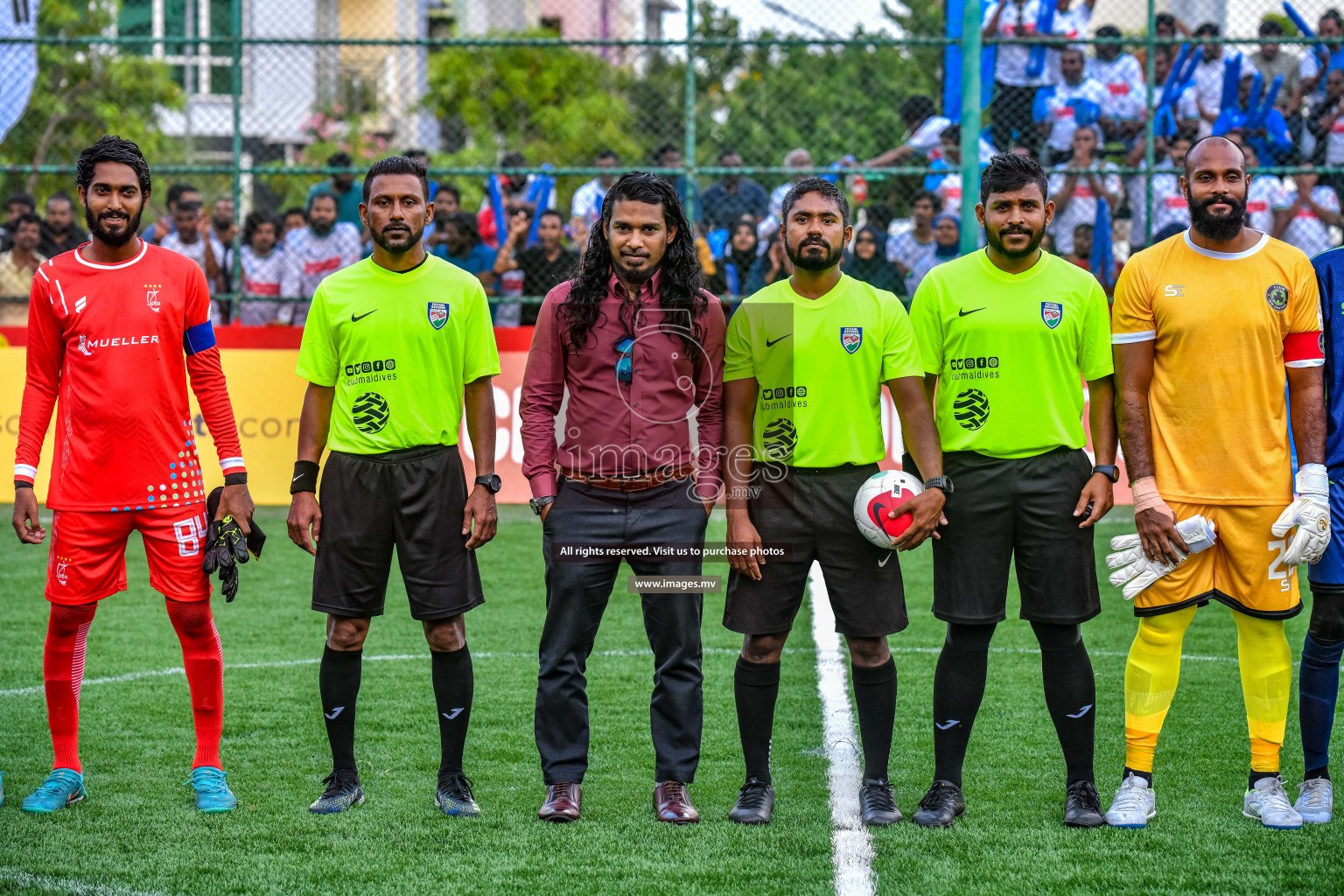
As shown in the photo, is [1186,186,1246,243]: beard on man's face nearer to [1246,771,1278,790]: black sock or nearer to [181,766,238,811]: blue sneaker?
[1246,771,1278,790]: black sock

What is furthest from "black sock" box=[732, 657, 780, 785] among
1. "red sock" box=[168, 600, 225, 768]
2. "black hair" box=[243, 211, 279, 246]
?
"black hair" box=[243, 211, 279, 246]

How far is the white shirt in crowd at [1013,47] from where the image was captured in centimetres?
1097

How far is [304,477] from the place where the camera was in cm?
485

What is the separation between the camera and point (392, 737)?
5730 mm

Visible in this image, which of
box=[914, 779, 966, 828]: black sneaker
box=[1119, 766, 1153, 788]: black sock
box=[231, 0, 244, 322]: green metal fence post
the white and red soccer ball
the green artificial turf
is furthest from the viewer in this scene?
box=[231, 0, 244, 322]: green metal fence post

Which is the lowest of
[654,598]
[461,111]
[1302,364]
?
[654,598]

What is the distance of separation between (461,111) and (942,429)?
15.6m

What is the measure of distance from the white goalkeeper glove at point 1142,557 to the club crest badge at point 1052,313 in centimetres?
74

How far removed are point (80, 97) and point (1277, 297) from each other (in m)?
15.9

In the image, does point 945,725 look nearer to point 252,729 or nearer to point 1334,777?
point 1334,777

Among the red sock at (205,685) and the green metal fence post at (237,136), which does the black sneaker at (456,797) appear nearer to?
the red sock at (205,685)

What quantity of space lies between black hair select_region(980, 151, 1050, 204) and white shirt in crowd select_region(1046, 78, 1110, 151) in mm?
7052

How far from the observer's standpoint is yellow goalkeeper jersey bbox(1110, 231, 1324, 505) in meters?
4.62

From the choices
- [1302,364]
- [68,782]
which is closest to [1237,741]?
[1302,364]
